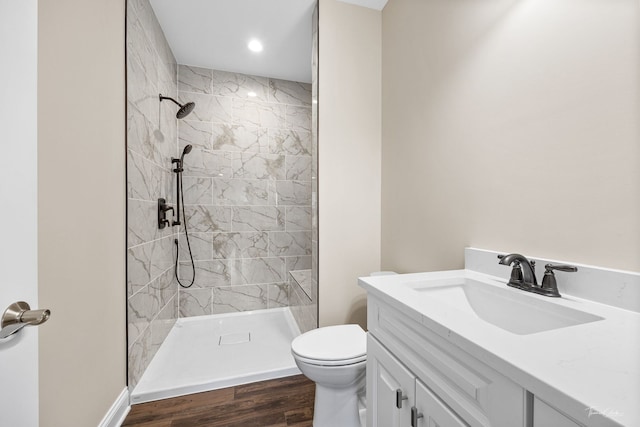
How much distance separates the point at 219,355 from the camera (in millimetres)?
2039

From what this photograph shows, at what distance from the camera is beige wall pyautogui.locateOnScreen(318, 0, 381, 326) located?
6.04 ft

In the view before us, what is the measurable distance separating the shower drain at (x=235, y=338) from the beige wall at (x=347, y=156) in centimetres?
91

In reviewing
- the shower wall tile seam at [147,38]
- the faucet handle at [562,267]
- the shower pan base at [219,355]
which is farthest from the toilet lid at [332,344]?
the shower wall tile seam at [147,38]

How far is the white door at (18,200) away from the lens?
19.7 inches

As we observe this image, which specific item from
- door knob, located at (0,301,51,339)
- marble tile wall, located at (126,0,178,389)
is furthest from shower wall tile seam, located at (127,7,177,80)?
door knob, located at (0,301,51,339)

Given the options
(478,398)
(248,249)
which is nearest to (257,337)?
(248,249)

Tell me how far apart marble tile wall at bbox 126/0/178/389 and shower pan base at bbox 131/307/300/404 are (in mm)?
114

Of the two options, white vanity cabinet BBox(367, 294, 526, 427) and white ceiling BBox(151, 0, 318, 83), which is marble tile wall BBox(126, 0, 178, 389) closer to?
white ceiling BBox(151, 0, 318, 83)

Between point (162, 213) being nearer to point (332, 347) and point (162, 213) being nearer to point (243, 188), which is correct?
point (243, 188)

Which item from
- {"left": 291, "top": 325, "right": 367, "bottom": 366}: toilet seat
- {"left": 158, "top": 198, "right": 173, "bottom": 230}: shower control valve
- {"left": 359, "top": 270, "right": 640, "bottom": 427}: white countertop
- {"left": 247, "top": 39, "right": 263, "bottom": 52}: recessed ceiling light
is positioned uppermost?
{"left": 247, "top": 39, "right": 263, "bottom": 52}: recessed ceiling light

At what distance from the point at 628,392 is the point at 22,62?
124 cm

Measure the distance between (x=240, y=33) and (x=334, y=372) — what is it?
2614mm

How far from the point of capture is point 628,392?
0.38m

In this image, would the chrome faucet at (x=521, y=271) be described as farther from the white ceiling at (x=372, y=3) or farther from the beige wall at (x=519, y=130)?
Answer: the white ceiling at (x=372, y=3)
